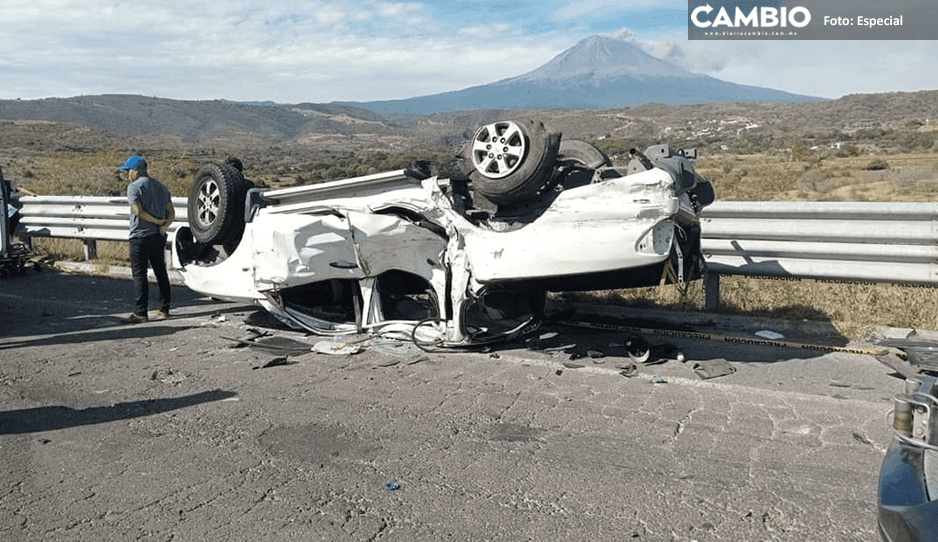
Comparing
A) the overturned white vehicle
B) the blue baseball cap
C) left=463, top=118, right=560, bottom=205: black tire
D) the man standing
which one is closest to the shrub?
the overturned white vehicle

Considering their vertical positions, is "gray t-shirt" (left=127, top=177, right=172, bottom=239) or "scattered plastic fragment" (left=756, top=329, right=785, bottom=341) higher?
"gray t-shirt" (left=127, top=177, right=172, bottom=239)

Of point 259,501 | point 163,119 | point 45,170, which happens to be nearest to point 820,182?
point 259,501

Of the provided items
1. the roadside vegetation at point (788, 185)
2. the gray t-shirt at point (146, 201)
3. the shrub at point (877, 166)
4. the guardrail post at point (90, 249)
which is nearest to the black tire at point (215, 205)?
the gray t-shirt at point (146, 201)

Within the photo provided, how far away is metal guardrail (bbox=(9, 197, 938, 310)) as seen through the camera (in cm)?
632

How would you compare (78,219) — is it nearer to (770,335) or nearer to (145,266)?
(145,266)

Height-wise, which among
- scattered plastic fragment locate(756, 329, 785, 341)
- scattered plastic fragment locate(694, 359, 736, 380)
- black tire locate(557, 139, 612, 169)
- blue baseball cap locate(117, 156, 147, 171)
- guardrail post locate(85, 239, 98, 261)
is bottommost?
scattered plastic fragment locate(756, 329, 785, 341)

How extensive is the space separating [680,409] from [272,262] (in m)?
3.78

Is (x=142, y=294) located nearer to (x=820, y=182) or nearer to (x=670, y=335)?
(x=670, y=335)

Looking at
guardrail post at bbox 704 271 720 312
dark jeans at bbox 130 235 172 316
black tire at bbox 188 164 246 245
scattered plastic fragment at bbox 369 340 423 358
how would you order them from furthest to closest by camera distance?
dark jeans at bbox 130 235 172 316
black tire at bbox 188 164 246 245
guardrail post at bbox 704 271 720 312
scattered plastic fragment at bbox 369 340 423 358

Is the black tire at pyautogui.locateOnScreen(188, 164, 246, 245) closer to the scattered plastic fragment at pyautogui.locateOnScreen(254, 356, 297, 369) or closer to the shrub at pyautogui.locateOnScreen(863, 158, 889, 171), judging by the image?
the scattered plastic fragment at pyautogui.locateOnScreen(254, 356, 297, 369)

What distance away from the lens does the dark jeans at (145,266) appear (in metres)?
7.99

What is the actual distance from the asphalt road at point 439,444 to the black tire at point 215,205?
1.36 meters

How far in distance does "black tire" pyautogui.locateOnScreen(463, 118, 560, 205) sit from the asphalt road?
1.28 m

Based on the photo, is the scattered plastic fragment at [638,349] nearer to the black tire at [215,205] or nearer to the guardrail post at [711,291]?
the guardrail post at [711,291]
